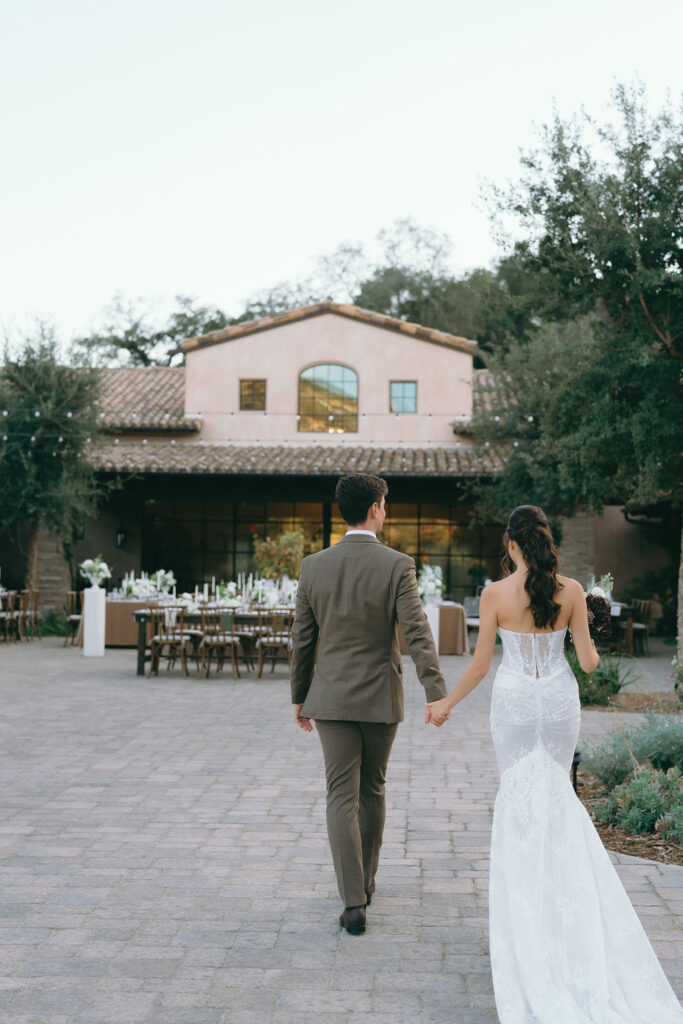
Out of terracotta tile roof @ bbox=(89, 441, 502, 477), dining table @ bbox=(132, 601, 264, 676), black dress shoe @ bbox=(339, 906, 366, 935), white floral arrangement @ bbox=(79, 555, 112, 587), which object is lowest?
black dress shoe @ bbox=(339, 906, 366, 935)

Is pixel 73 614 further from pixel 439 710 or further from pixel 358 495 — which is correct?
pixel 439 710

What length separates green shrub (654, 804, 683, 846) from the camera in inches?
221

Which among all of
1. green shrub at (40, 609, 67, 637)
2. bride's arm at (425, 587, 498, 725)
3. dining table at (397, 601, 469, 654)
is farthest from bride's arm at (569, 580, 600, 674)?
green shrub at (40, 609, 67, 637)

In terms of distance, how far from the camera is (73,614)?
20703mm

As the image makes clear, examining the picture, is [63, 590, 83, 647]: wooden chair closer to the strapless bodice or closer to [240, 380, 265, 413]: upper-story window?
[240, 380, 265, 413]: upper-story window

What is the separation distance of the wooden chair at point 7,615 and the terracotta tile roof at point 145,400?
4.53m

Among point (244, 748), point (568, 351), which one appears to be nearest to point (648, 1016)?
point (244, 748)

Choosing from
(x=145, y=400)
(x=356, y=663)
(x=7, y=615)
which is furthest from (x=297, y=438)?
(x=356, y=663)

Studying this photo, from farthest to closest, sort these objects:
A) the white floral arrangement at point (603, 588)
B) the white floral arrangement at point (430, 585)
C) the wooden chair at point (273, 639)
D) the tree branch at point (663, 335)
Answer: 1. the white floral arrangement at point (430, 585)
2. the wooden chair at point (273, 639)
3. the tree branch at point (663, 335)
4. the white floral arrangement at point (603, 588)

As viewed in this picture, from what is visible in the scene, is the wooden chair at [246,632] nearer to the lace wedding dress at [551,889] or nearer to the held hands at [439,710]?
the held hands at [439,710]

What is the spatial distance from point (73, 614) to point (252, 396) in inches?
271

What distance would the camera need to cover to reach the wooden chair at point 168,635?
1424 cm

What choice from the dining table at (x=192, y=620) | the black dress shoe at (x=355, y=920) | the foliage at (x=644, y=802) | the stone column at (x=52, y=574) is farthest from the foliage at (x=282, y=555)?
the black dress shoe at (x=355, y=920)

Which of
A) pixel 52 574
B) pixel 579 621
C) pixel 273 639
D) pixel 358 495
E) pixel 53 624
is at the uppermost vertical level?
pixel 358 495
